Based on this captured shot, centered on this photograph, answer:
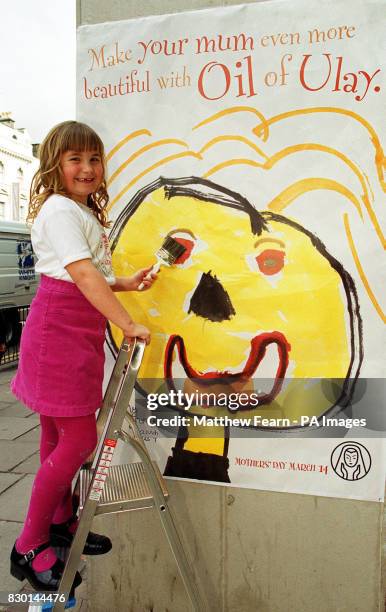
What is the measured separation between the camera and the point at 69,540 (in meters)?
1.81

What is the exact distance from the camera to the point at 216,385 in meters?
1.92

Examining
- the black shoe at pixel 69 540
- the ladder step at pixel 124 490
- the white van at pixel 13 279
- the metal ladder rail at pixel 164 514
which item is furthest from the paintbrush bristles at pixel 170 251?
the white van at pixel 13 279

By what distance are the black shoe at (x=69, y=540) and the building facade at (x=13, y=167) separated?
30508 millimetres

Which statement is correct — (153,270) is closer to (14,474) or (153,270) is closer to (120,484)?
(120,484)

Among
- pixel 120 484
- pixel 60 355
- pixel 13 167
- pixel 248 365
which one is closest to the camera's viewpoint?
pixel 60 355

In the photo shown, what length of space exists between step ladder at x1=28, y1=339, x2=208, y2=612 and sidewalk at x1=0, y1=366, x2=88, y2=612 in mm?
501

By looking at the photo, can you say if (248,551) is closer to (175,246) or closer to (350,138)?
(175,246)

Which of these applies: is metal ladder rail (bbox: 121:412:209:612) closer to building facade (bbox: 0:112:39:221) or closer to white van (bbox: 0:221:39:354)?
white van (bbox: 0:221:39:354)

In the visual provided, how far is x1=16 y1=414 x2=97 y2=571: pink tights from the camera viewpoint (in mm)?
1673

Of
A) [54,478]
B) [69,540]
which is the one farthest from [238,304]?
[69,540]

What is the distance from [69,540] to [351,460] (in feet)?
3.41

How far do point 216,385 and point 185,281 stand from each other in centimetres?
41

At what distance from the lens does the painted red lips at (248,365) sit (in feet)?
6.02

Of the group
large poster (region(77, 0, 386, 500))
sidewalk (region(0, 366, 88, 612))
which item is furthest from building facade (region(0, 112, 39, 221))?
large poster (region(77, 0, 386, 500))
